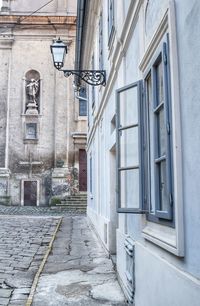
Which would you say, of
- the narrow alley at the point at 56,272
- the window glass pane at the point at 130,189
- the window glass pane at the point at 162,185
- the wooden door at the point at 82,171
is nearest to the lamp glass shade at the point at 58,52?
the narrow alley at the point at 56,272

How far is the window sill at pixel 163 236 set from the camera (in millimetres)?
2697

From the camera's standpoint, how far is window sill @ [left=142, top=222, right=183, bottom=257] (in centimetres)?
270

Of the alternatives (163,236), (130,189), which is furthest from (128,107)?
(163,236)

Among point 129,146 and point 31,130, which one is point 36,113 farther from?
point 129,146

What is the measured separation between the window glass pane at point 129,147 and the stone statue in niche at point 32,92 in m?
19.6

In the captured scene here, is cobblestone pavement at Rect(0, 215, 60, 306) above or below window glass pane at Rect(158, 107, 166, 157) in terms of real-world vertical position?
below

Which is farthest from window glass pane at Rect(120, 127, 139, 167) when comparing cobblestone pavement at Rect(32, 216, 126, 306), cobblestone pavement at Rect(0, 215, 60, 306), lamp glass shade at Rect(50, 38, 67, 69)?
lamp glass shade at Rect(50, 38, 67, 69)

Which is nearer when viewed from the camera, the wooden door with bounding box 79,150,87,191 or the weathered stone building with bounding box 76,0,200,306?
the weathered stone building with bounding box 76,0,200,306

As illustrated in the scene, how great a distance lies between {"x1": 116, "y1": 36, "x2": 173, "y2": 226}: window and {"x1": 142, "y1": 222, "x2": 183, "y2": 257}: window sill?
0.07 meters

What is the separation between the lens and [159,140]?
11.0 ft

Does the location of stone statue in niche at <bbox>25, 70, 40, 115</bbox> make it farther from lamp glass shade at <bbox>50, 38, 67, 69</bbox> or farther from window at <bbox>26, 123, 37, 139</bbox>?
lamp glass shade at <bbox>50, 38, 67, 69</bbox>

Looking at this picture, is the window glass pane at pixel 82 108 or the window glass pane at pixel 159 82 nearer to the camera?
the window glass pane at pixel 159 82

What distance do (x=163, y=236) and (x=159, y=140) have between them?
0.78 metres

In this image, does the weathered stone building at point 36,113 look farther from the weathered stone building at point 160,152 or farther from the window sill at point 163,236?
the window sill at point 163,236
